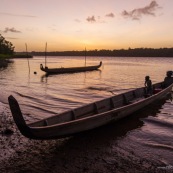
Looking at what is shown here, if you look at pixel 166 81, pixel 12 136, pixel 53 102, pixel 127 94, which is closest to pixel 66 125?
pixel 12 136

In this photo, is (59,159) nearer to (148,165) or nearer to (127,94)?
(148,165)

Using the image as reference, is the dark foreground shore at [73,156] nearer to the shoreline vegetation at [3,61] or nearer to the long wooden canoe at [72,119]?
the long wooden canoe at [72,119]

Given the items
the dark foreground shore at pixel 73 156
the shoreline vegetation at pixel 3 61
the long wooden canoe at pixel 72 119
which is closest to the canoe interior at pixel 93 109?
the long wooden canoe at pixel 72 119

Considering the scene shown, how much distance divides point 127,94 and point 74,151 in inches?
316

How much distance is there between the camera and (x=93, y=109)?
12070mm

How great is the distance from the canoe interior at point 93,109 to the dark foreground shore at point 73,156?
94cm

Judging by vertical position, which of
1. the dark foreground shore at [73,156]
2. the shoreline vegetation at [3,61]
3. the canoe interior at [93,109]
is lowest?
the dark foreground shore at [73,156]

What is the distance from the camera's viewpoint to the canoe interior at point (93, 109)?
357 inches

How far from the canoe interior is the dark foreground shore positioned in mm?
943

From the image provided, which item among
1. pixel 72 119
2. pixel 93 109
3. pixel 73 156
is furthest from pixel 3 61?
pixel 73 156

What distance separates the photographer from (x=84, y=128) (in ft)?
29.3

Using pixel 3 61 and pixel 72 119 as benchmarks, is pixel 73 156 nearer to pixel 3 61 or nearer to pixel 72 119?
pixel 72 119

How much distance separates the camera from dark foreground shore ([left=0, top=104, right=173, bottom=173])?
7516mm

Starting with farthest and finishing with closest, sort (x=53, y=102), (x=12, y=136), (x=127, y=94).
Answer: (x=53, y=102) < (x=127, y=94) < (x=12, y=136)
